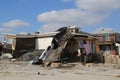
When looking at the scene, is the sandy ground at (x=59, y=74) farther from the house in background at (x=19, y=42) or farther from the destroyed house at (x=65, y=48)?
the house in background at (x=19, y=42)

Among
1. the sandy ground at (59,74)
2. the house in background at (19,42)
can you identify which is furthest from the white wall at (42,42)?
the sandy ground at (59,74)

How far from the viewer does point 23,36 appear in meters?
63.7

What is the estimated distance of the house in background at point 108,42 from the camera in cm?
7222

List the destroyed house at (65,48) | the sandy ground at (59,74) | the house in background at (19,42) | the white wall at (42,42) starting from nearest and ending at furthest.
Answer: the sandy ground at (59,74) → the destroyed house at (65,48) → the house in background at (19,42) → the white wall at (42,42)

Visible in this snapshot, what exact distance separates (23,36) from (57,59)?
103 feet

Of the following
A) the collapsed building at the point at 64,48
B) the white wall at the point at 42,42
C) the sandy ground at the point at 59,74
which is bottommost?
the sandy ground at the point at 59,74

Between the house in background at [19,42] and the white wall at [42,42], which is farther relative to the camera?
the white wall at [42,42]

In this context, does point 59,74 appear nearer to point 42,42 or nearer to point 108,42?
point 42,42

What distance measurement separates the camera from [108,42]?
73.7 meters

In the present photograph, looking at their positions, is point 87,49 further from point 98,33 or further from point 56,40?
point 98,33

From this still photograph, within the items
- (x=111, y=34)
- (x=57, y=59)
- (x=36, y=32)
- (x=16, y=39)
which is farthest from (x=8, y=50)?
(x=111, y=34)

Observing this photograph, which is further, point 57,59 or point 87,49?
point 87,49

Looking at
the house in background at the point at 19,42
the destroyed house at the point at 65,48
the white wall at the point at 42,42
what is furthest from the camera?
the white wall at the point at 42,42

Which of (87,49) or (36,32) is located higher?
(36,32)
